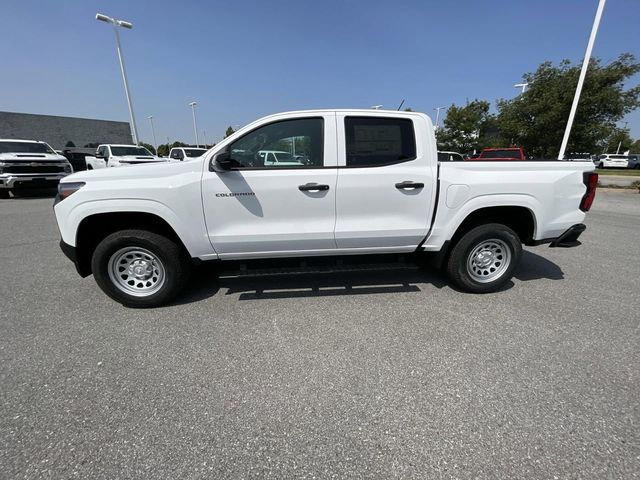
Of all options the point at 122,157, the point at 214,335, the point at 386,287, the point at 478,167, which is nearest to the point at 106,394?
the point at 214,335

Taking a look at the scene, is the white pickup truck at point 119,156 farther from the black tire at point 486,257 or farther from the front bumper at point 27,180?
the black tire at point 486,257

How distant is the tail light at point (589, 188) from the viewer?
11.0 feet

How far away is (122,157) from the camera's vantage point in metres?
13.6

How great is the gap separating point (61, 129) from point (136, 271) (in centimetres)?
4711

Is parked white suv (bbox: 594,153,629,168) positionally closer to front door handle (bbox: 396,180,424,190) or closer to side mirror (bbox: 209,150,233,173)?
front door handle (bbox: 396,180,424,190)

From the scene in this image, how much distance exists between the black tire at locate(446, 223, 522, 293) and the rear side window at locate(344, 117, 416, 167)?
1189mm

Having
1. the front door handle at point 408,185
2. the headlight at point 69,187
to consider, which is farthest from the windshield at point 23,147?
the front door handle at point 408,185

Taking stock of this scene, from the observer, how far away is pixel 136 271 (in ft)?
10.5

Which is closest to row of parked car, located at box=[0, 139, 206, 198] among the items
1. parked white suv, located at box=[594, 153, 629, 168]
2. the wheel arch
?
the wheel arch

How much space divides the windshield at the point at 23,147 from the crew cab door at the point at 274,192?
12.6 metres

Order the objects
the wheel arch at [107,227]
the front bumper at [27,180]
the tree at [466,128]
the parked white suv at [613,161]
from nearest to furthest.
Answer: the wheel arch at [107,227] < the front bumper at [27,180] < the tree at [466,128] < the parked white suv at [613,161]

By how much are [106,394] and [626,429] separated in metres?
3.36

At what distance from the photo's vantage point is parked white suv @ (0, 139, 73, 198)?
972 cm

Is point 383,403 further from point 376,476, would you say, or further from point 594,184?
point 594,184
